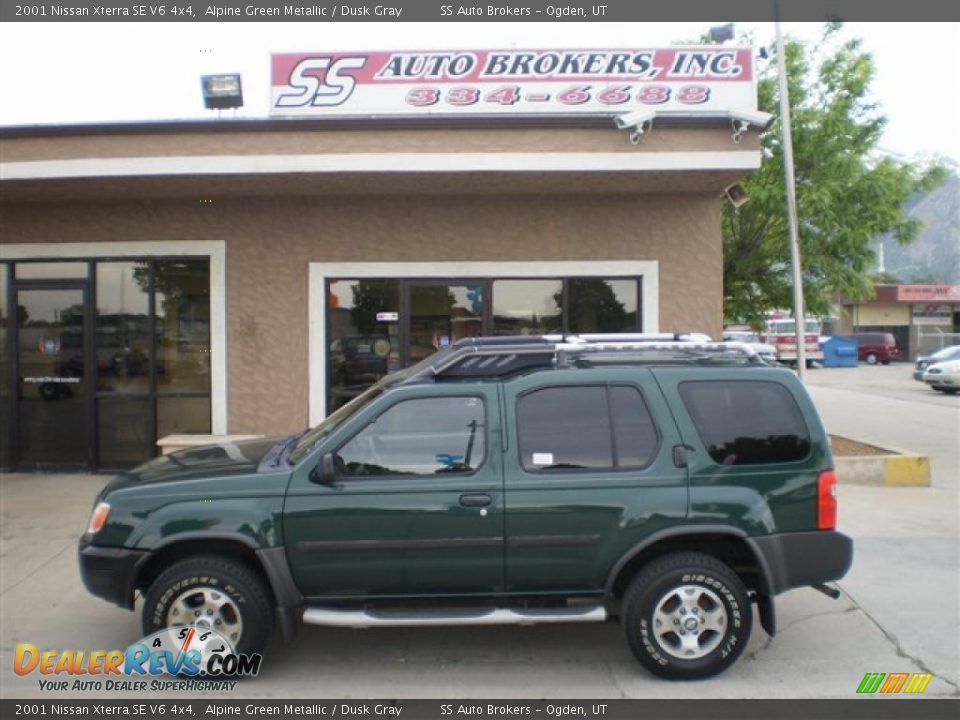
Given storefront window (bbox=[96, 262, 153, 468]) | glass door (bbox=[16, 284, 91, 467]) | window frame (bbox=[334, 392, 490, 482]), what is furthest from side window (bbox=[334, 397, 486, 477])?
glass door (bbox=[16, 284, 91, 467])

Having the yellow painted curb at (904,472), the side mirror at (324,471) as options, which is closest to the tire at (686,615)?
the side mirror at (324,471)

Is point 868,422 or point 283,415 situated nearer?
point 283,415

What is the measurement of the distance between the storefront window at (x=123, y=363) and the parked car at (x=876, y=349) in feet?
130

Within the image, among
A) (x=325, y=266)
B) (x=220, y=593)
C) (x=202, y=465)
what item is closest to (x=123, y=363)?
(x=325, y=266)

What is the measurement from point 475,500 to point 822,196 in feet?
32.9

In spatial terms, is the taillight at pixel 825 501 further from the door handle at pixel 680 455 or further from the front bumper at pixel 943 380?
the front bumper at pixel 943 380

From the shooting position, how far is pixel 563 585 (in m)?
4.50

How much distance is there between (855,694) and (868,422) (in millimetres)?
13750

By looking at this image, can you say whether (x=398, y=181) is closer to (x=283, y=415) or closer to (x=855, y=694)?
(x=283, y=415)

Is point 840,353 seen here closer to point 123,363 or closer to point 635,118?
point 635,118

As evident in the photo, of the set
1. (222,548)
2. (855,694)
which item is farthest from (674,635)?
(222,548)

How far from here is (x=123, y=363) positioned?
32.8ft

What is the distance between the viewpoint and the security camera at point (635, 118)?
325 inches

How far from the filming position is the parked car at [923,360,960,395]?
25.2 metres
